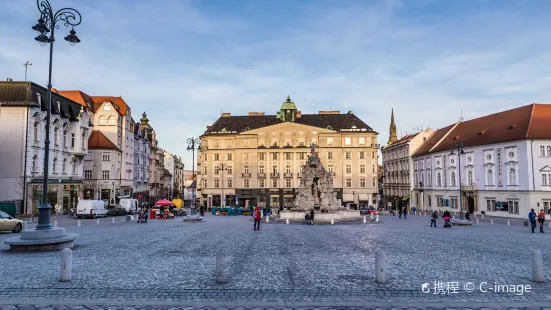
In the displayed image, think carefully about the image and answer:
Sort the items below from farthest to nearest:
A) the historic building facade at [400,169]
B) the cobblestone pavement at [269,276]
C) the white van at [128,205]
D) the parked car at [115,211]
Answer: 1. the historic building facade at [400,169]
2. the white van at [128,205]
3. the parked car at [115,211]
4. the cobblestone pavement at [269,276]

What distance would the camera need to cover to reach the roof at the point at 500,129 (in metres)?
47.8

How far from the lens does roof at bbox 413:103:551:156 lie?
1882 inches

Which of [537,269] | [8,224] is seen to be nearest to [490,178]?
[537,269]

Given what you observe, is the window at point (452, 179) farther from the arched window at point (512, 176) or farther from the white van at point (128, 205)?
the white van at point (128, 205)

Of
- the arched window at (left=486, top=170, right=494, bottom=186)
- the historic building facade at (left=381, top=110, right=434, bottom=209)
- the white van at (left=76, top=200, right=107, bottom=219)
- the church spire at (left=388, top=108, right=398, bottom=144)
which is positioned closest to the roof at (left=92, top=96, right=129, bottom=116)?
the white van at (left=76, top=200, right=107, bottom=219)

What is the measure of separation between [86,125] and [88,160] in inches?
328

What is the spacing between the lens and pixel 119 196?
211ft

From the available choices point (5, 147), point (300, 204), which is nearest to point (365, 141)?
point (300, 204)

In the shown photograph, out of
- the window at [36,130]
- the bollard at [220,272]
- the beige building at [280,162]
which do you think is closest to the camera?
the bollard at [220,272]

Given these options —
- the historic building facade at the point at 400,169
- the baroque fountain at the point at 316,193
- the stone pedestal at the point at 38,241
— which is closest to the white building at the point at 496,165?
the historic building facade at the point at 400,169

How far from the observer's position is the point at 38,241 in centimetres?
1609

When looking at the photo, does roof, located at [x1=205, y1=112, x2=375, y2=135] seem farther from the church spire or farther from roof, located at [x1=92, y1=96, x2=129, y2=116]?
the church spire

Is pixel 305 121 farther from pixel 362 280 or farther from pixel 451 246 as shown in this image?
pixel 362 280

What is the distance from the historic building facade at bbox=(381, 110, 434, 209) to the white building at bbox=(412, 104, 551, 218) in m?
6.40
